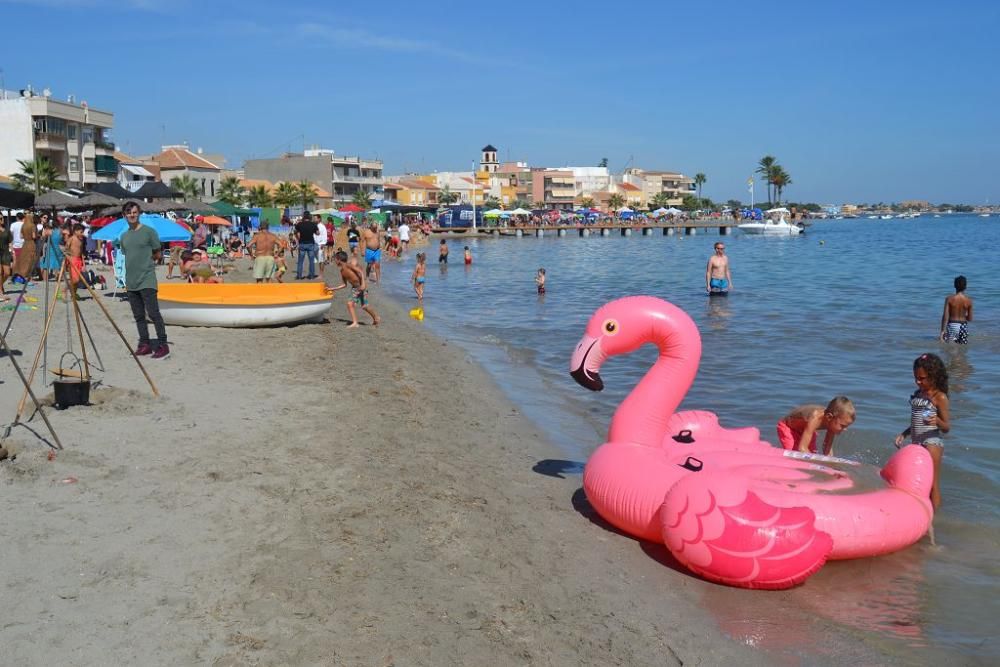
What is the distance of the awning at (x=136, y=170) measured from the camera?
186 feet

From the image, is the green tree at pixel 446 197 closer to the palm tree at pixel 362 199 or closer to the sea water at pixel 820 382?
the palm tree at pixel 362 199

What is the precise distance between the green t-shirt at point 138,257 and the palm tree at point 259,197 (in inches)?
2464

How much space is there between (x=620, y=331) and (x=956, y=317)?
897 centimetres

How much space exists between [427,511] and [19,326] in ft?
28.0

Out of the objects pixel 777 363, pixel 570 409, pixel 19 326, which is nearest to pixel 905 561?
pixel 570 409

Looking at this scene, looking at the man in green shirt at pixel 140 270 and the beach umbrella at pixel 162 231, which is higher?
the beach umbrella at pixel 162 231

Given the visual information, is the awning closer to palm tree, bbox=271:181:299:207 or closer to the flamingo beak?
palm tree, bbox=271:181:299:207

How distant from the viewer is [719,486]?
4898mm

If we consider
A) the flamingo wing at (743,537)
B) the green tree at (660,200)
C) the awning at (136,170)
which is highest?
the green tree at (660,200)

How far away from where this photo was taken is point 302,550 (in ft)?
15.2

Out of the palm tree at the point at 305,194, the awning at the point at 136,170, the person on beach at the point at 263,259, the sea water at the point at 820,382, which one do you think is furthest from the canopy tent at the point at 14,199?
the palm tree at the point at 305,194

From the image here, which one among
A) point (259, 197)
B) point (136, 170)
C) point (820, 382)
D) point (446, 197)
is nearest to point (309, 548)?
point (820, 382)

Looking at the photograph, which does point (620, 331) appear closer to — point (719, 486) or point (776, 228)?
point (719, 486)

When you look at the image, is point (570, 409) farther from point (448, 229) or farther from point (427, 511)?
point (448, 229)
